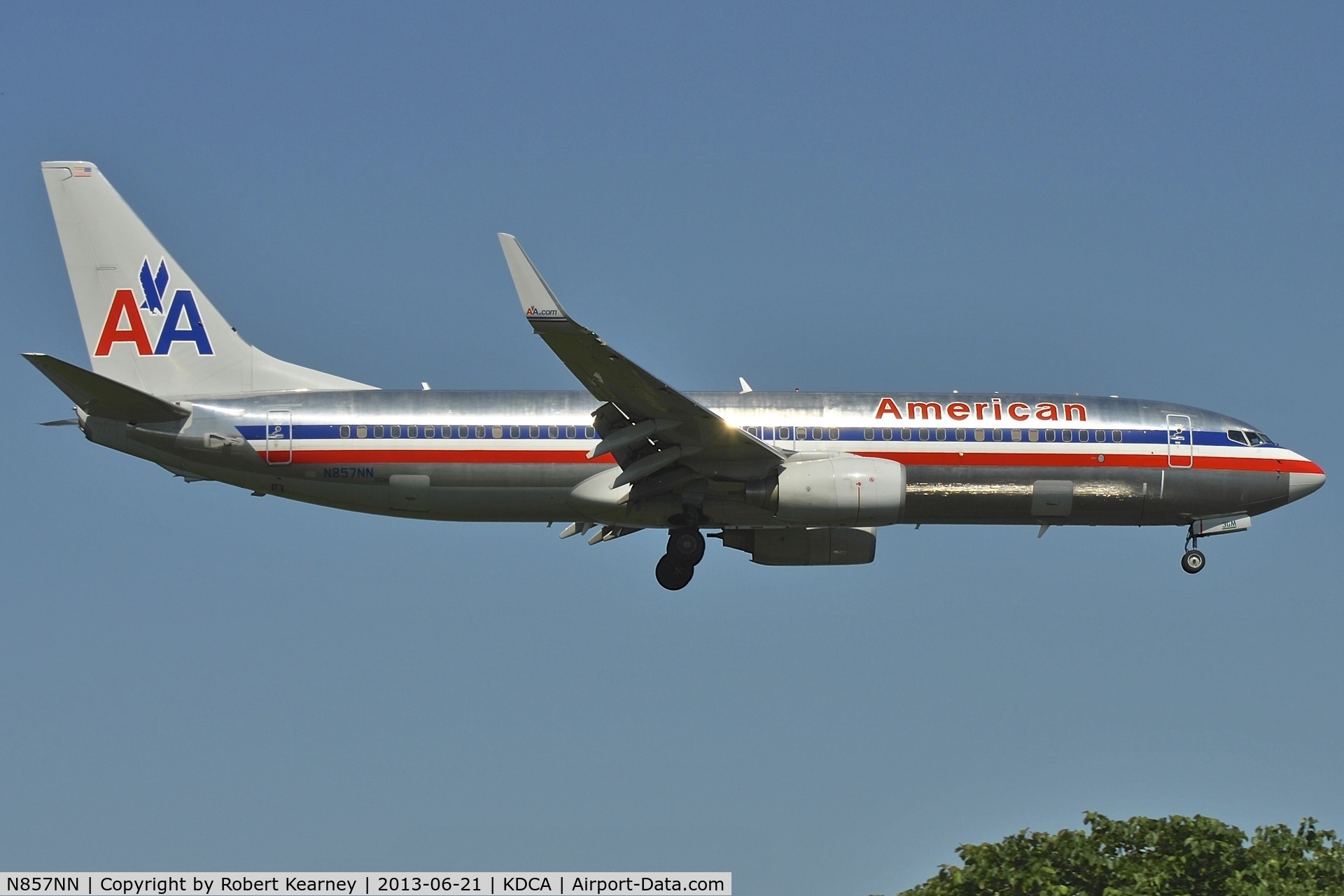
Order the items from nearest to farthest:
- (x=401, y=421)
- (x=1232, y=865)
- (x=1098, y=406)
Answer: (x=1232, y=865), (x=401, y=421), (x=1098, y=406)

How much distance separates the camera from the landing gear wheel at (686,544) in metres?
37.3

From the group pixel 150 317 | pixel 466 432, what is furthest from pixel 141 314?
pixel 466 432

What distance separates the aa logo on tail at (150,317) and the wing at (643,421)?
973cm

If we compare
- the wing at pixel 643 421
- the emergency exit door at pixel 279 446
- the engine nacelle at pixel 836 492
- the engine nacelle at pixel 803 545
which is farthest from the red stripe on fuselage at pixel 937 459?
the engine nacelle at pixel 803 545

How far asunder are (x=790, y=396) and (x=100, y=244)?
15577 millimetres

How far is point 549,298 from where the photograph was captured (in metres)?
31.9

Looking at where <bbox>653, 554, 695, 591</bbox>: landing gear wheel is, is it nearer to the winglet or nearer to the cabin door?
the winglet

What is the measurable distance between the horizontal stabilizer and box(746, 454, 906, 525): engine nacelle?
12.1 metres

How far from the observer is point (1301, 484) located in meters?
39.5

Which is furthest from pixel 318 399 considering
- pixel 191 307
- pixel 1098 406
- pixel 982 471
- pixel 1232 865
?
pixel 1232 865

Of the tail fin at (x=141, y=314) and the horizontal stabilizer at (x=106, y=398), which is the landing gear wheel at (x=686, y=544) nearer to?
the tail fin at (x=141, y=314)

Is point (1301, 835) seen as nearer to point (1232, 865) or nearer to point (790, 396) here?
point (1232, 865)

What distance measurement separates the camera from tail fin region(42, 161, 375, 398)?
3831 cm

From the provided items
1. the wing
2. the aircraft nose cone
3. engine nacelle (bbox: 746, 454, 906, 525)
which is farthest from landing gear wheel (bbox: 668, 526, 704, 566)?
the aircraft nose cone
